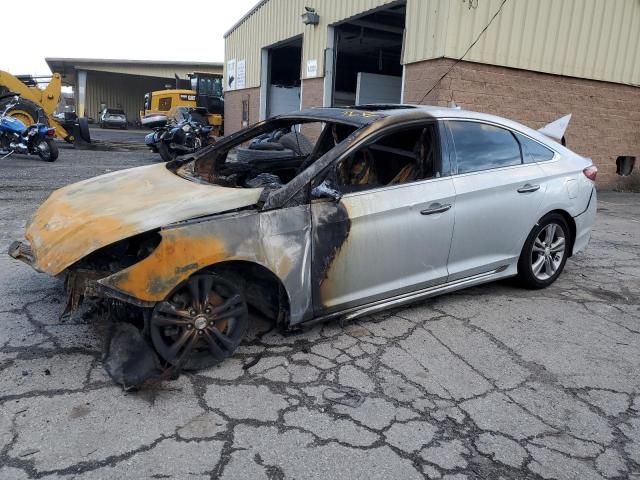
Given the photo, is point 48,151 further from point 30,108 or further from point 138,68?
point 138,68

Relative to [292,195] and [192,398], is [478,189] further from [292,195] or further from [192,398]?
[192,398]

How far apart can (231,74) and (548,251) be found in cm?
1680

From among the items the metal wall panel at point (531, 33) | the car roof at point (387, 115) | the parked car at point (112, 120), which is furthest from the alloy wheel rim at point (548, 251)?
the parked car at point (112, 120)

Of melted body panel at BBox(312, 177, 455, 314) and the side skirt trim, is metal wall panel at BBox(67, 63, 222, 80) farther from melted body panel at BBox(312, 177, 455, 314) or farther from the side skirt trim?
melted body panel at BBox(312, 177, 455, 314)

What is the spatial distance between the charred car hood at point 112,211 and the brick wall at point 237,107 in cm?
1365

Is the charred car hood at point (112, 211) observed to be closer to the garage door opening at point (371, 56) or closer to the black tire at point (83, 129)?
the garage door opening at point (371, 56)

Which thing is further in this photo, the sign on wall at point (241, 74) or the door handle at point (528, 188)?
the sign on wall at point (241, 74)

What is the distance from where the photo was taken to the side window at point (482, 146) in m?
4.10

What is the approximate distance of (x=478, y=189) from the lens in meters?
4.06

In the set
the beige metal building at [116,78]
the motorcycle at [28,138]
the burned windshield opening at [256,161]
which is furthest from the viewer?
the beige metal building at [116,78]

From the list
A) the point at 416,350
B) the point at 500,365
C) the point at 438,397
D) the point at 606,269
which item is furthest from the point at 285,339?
the point at 606,269

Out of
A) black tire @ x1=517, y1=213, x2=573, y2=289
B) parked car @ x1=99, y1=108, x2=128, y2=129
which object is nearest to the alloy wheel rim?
black tire @ x1=517, y1=213, x2=573, y2=289

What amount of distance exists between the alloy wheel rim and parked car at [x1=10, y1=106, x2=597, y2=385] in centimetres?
1

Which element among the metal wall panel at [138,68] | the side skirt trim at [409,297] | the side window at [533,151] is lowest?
the side skirt trim at [409,297]
